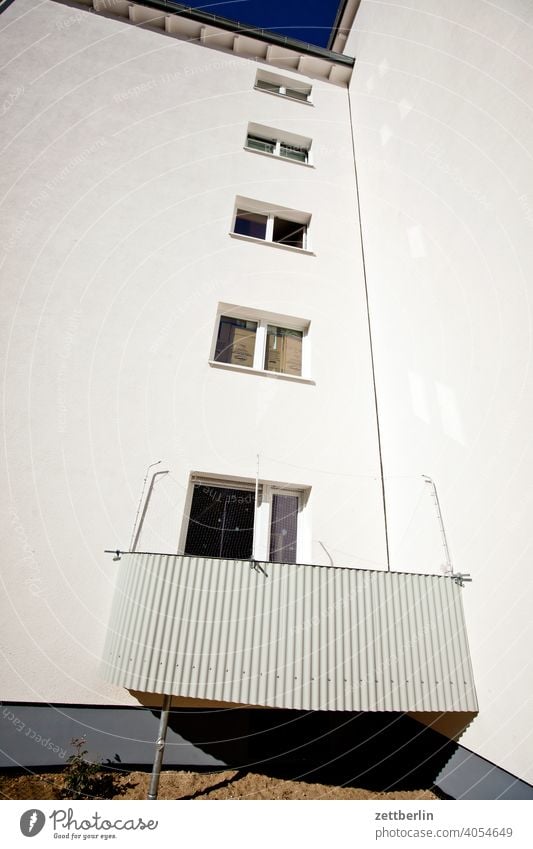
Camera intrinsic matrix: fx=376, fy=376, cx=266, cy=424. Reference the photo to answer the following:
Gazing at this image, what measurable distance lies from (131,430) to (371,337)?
4.17 m

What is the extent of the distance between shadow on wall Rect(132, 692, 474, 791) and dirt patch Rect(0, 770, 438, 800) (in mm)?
71

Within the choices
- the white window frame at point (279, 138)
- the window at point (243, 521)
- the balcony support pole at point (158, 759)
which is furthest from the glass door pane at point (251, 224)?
the balcony support pole at point (158, 759)

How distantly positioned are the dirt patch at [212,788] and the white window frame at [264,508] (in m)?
2.03

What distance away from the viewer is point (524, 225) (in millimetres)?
3484

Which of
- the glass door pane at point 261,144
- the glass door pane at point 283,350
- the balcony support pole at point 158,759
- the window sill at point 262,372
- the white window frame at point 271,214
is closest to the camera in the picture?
the balcony support pole at point 158,759

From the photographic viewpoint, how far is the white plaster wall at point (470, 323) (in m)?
3.25

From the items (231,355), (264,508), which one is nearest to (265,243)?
(231,355)

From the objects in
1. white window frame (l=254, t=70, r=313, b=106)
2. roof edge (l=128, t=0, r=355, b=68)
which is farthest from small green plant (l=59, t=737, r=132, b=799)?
roof edge (l=128, t=0, r=355, b=68)

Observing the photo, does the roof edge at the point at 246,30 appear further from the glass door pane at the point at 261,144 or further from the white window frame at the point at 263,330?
the white window frame at the point at 263,330

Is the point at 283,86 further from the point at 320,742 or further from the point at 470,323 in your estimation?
the point at 320,742

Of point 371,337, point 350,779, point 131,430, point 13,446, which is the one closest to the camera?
point 350,779

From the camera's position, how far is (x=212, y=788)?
350cm

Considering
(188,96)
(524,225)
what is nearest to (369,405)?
(524,225)

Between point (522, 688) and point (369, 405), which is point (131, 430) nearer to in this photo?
point (369, 405)
